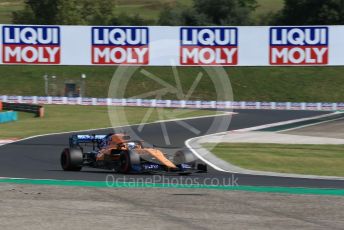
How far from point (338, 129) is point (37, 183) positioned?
22.3 metres

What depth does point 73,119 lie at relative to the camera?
133 ft

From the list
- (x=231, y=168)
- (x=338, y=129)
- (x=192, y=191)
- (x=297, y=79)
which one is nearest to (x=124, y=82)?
(x=297, y=79)

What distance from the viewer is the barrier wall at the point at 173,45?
52.2 m

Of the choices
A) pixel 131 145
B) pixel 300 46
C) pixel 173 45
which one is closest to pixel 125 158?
pixel 131 145

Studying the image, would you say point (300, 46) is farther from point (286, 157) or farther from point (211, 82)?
point (286, 157)

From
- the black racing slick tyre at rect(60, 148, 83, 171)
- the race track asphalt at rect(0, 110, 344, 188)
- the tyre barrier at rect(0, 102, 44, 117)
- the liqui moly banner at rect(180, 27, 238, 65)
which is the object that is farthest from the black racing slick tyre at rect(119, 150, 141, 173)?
the liqui moly banner at rect(180, 27, 238, 65)

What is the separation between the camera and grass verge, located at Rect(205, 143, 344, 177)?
21.2 metres

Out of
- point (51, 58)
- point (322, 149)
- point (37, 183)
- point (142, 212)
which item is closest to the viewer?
point (142, 212)

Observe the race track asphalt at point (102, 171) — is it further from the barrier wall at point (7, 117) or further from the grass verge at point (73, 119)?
the barrier wall at point (7, 117)

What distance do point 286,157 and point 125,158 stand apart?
7615 mm

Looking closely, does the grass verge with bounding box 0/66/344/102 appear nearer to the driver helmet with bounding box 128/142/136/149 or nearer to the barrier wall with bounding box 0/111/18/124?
the barrier wall with bounding box 0/111/18/124

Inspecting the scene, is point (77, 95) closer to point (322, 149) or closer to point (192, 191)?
point (322, 149)

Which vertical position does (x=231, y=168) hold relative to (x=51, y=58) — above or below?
below

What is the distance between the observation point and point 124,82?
60.2 meters
